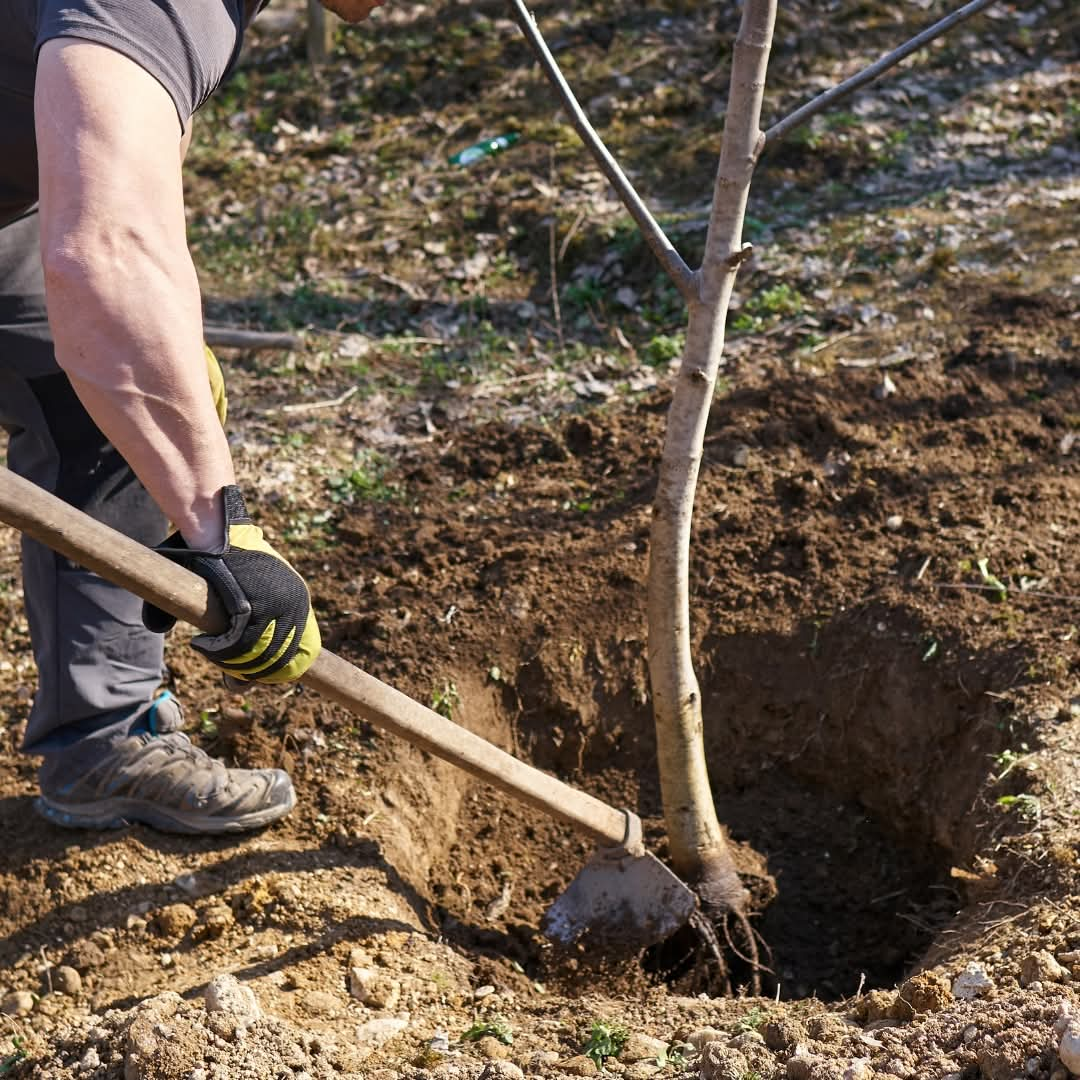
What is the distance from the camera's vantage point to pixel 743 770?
383 cm

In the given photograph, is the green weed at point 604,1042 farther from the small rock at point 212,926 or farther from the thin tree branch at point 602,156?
the thin tree branch at point 602,156

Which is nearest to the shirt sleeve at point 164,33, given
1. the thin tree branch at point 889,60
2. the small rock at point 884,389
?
the thin tree branch at point 889,60

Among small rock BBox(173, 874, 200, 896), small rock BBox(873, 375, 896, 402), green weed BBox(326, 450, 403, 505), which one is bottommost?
small rock BBox(173, 874, 200, 896)

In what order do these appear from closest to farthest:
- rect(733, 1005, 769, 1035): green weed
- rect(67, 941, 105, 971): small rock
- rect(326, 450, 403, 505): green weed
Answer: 1. rect(733, 1005, 769, 1035): green weed
2. rect(67, 941, 105, 971): small rock
3. rect(326, 450, 403, 505): green weed

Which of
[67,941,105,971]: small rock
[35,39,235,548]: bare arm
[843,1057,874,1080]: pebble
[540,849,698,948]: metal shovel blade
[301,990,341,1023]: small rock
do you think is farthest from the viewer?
[540,849,698,948]: metal shovel blade

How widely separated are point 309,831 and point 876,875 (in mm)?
1711

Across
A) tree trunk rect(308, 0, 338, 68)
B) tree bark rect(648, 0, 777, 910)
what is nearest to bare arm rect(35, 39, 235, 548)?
tree bark rect(648, 0, 777, 910)

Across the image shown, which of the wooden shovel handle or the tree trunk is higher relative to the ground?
the tree trunk

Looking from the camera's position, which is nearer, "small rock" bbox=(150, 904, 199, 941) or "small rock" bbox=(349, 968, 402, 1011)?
"small rock" bbox=(349, 968, 402, 1011)

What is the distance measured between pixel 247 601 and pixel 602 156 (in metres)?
1.20

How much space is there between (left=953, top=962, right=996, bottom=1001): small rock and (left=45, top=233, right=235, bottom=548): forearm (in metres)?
1.81

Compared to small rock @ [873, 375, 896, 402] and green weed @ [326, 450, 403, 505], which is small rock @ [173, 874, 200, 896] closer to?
green weed @ [326, 450, 403, 505]

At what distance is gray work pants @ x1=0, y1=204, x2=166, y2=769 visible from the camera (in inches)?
107

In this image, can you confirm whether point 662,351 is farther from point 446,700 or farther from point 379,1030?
point 379,1030
